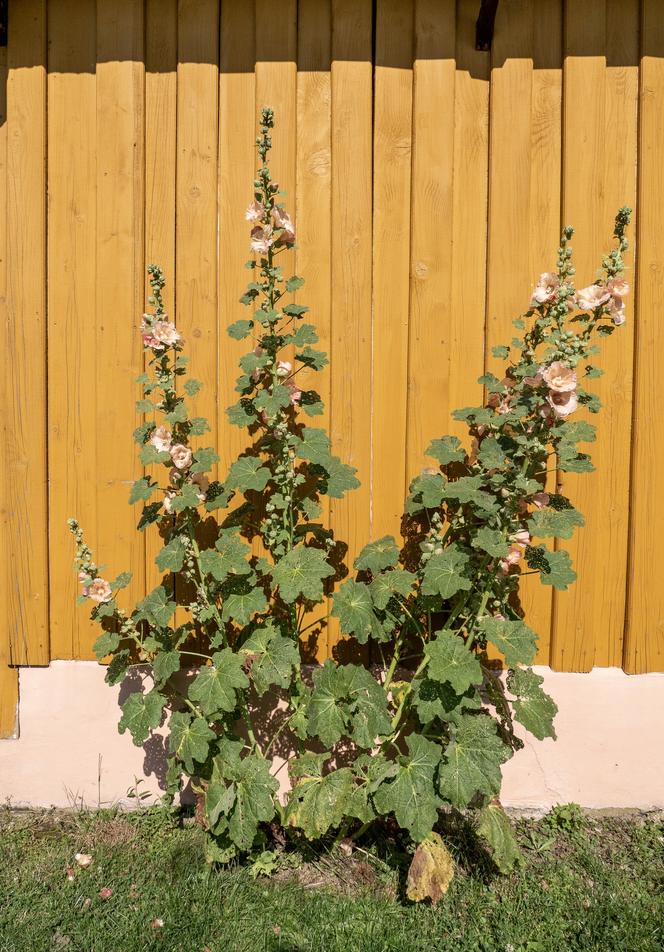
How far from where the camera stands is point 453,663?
228 centimetres

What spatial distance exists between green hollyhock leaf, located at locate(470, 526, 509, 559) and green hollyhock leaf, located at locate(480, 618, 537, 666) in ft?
0.75

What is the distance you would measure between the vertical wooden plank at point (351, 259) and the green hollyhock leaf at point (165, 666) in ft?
2.36

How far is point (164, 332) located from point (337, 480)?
797 mm

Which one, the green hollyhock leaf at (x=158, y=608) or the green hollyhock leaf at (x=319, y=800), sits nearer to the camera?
the green hollyhock leaf at (x=319, y=800)

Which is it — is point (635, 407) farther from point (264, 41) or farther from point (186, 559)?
point (264, 41)

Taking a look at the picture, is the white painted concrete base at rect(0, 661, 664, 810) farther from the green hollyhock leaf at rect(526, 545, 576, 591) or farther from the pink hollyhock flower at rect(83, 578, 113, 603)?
the green hollyhock leaf at rect(526, 545, 576, 591)

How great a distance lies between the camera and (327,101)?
288cm

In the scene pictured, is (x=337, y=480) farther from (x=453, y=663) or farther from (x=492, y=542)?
(x=453, y=663)

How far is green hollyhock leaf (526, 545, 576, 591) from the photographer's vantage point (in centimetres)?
239

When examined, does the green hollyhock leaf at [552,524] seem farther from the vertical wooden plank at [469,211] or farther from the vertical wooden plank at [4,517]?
the vertical wooden plank at [4,517]

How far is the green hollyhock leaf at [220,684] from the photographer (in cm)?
236

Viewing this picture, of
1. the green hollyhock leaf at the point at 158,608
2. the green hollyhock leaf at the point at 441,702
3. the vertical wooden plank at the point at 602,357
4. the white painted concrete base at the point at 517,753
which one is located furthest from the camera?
the white painted concrete base at the point at 517,753

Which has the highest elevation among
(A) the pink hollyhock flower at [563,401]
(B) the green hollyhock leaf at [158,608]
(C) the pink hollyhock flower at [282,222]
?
(C) the pink hollyhock flower at [282,222]

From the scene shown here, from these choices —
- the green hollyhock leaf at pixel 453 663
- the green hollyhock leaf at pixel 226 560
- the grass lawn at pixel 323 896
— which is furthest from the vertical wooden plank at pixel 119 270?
the green hollyhock leaf at pixel 453 663
